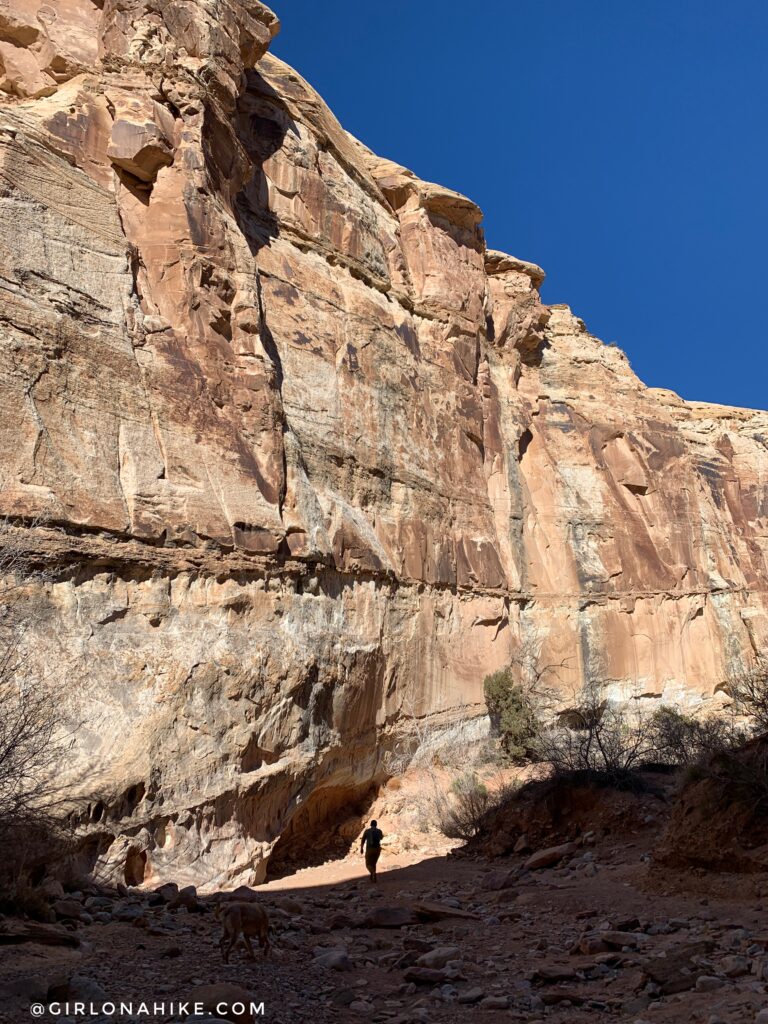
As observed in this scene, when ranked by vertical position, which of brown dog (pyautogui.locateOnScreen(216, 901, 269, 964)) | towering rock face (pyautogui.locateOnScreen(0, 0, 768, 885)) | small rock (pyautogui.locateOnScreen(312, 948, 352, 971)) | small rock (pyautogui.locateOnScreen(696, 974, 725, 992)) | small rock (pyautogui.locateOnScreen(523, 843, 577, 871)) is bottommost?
small rock (pyautogui.locateOnScreen(312, 948, 352, 971))

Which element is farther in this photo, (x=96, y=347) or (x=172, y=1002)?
(x=96, y=347)

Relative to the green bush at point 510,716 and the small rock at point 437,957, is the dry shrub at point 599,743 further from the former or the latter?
the small rock at point 437,957

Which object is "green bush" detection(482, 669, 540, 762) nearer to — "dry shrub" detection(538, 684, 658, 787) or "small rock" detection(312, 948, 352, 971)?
"dry shrub" detection(538, 684, 658, 787)

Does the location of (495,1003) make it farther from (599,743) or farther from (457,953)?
(599,743)

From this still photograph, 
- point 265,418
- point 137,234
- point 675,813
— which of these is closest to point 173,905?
point 675,813

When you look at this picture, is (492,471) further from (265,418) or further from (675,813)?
(675,813)

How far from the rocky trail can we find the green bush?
10.4 meters

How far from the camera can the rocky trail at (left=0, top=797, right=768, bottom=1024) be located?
5.79 m

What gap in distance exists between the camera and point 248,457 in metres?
15.2

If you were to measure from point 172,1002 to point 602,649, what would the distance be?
945 inches

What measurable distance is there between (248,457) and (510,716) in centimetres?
1108

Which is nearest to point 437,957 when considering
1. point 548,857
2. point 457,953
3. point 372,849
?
point 457,953

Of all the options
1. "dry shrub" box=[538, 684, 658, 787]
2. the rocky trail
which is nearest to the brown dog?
the rocky trail

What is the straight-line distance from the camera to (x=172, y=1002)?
5.68 metres
